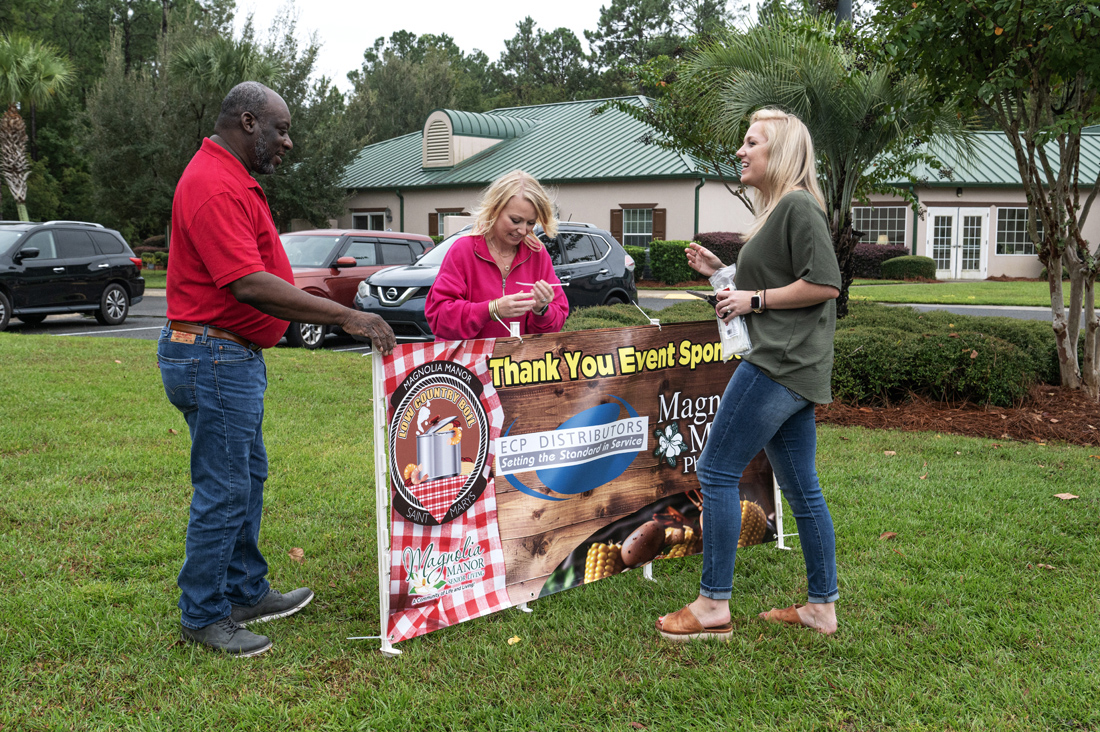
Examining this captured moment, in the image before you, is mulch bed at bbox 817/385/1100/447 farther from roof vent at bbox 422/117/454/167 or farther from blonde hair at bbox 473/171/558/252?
roof vent at bbox 422/117/454/167

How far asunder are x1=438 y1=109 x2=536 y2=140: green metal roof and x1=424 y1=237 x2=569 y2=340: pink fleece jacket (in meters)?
29.3

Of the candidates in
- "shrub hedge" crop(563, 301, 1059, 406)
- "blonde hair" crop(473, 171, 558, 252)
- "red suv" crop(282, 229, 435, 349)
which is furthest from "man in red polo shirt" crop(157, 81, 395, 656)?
"red suv" crop(282, 229, 435, 349)

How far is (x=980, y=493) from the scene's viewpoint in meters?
5.36

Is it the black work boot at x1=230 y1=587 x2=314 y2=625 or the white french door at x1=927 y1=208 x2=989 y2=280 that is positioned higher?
the white french door at x1=927 y1=208 x2=989 y2=280

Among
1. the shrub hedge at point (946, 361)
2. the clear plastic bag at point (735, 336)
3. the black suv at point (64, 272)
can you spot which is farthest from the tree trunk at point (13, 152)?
the clear plastic bag at point (735, 336)

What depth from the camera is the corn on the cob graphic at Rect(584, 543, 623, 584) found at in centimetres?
393

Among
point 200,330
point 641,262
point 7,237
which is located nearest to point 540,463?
point 200,330

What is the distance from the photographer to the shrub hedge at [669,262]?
83.0ft

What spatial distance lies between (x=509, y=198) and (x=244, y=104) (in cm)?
109

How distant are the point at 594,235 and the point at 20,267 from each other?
9.02 m

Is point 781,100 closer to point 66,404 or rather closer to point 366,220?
point 66,404

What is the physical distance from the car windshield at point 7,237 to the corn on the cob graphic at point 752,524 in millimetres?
13697

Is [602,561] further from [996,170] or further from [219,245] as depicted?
[996,170]

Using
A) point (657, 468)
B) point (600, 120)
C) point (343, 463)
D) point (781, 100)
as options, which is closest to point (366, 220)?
point (600, 120)
